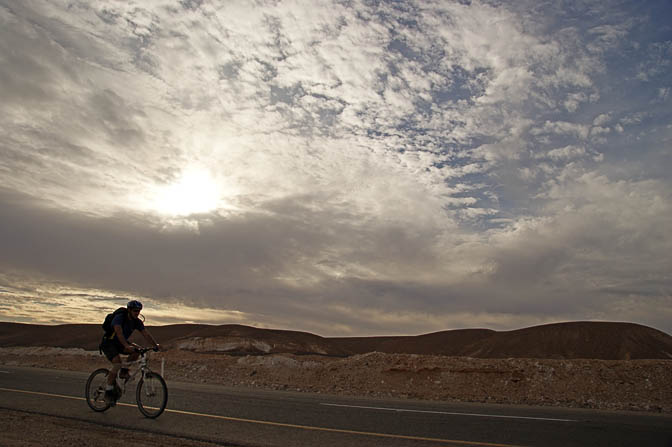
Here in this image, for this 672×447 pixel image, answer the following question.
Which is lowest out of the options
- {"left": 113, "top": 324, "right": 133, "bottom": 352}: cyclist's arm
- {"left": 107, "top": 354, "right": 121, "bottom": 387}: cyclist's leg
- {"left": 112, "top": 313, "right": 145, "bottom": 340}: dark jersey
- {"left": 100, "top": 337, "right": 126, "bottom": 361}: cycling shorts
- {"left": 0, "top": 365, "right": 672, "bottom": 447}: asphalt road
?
{"left": 0, "top": 365, "right": 672, "bottom": 447}: asphalt road

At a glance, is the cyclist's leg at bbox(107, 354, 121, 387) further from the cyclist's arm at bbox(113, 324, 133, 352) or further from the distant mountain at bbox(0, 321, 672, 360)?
the distant mountain at bbox(0, 321, 672, 360)

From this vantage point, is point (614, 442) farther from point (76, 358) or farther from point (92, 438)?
point (76, 358)

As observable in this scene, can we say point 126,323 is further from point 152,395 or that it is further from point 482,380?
point 482,380

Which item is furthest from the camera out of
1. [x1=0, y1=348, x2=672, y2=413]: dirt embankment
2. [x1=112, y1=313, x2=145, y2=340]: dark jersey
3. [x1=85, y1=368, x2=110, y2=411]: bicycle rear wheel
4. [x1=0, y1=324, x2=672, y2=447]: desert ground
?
[x1=0, y1=348, x2=672, y2=413]: dirt embankment

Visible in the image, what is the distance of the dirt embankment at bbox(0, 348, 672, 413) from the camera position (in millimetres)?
19844

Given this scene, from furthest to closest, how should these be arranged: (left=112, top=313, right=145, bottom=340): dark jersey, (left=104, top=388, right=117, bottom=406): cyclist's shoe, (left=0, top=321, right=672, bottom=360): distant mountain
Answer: (left=0, top=321, right=672, bottom=360): distant mountain → (left=104, top=388, right=117, bottom=406): cyclist's shoe → (left=112, top=313, right=145, bottom=340): dark jersey

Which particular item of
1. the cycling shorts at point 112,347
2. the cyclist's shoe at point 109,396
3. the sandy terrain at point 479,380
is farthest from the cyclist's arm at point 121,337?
the sandy terrain at point 479,380

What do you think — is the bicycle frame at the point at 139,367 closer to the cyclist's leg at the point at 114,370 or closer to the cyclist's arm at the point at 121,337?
the cyclist's leg at the point at 114,370

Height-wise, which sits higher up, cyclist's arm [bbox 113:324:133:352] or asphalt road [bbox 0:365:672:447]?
cyclist's arm [bbox 113:324:133:352]

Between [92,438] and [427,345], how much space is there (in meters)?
91.7

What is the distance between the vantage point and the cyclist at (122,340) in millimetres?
10053

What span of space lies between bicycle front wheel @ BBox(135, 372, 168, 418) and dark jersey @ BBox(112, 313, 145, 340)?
3.09 feet

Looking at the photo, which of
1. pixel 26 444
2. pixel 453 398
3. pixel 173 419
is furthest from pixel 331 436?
pixel 453 398

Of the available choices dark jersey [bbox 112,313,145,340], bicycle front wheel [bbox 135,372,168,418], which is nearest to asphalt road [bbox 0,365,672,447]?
bicycle front wheel [bbox 135,372,168,418]
